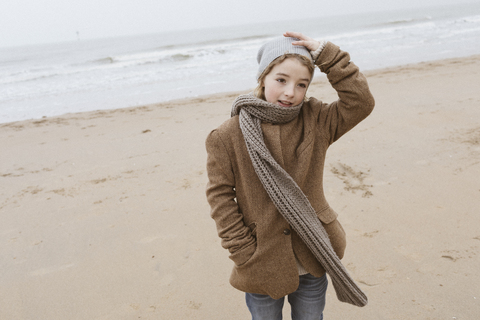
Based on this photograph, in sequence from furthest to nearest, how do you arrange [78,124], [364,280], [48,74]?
1. [48,74]
2. [78,124]
3. [364,280]

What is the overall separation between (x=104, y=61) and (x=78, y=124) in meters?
15.1

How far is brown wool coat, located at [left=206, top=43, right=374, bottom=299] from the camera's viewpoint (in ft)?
4.21

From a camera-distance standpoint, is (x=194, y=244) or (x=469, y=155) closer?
(x=194, y=244)

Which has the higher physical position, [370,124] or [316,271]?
[316,271]

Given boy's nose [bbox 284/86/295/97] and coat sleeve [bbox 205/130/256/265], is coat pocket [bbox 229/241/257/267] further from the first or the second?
boy's nose [bbox 284/86/295/97]

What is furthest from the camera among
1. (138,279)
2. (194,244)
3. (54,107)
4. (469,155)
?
(54,107)

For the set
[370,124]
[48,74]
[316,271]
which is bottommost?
[48,74]

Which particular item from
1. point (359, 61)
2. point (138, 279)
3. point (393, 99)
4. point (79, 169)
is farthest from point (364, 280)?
point (359, 61)

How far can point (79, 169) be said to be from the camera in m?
4.57

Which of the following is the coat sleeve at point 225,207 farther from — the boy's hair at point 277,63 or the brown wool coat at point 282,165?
the boy's hair at point 277,63

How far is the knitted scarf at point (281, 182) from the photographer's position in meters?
1.25

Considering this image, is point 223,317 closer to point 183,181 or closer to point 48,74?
point 183,181

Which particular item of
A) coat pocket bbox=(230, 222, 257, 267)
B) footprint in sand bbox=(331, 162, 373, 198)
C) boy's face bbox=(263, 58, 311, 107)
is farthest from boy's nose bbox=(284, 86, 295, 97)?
footprint in sand bbox=(331, 162, 373, 198)

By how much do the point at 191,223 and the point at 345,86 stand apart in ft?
7.18
